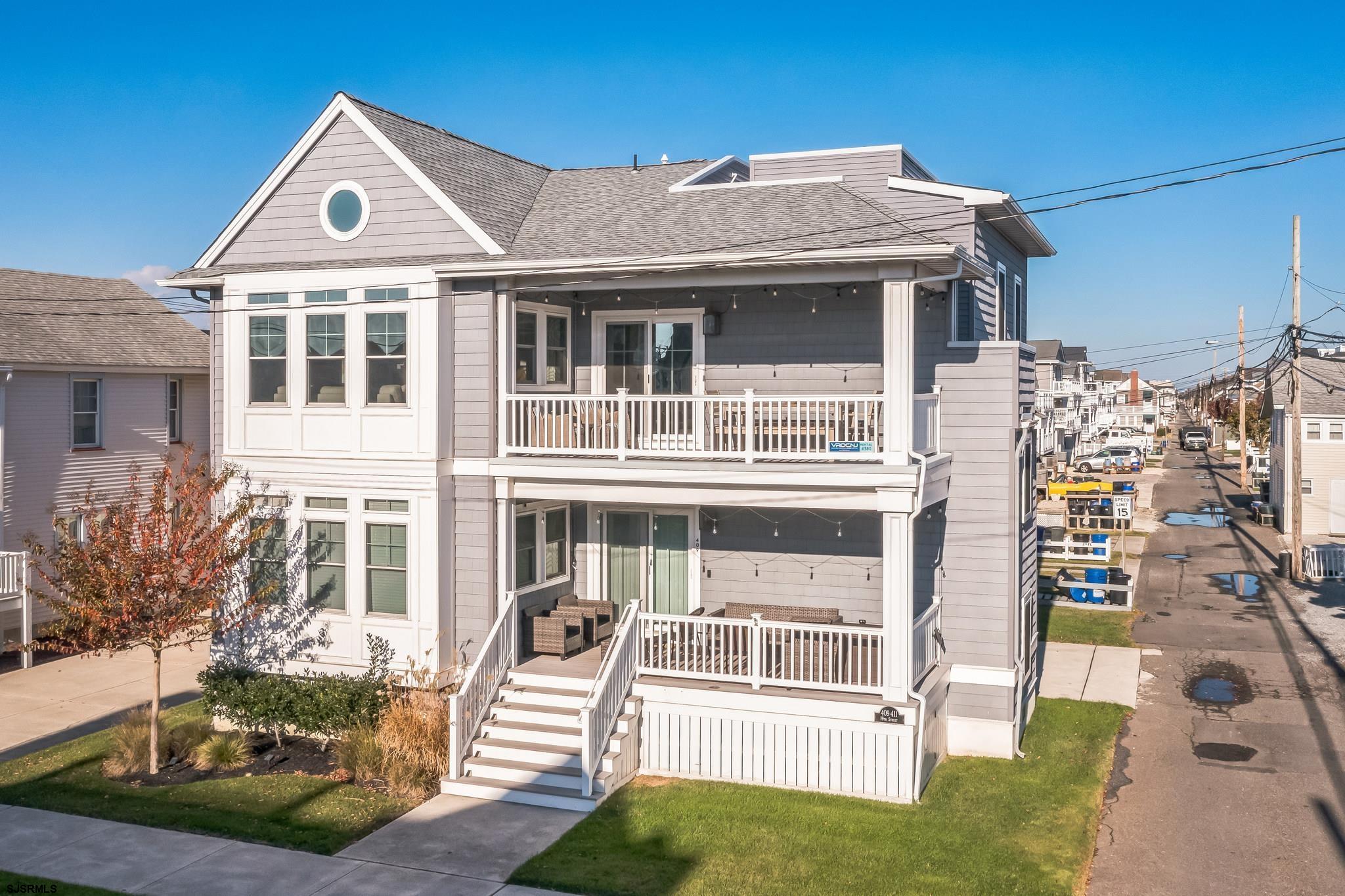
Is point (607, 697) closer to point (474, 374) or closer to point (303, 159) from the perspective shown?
point (474, 374)

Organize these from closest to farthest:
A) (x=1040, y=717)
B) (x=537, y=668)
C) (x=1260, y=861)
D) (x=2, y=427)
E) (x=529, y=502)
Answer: (x=1260, y=861) → (x=537, y=668) → (x=529, y=502) → (x=1040, y=717) → (x=2, y=427)

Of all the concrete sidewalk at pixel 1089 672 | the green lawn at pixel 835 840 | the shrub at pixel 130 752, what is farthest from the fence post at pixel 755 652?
the shrub at pixel 130 752

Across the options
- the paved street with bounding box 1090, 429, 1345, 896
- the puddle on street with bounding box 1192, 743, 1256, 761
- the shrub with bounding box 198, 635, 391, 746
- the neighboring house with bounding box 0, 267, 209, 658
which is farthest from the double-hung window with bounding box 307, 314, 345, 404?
the puddle on street with bounding box 1192, 743, 1256, 761

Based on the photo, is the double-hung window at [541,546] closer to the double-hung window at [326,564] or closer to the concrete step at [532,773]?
the double-hung window at [326,564]

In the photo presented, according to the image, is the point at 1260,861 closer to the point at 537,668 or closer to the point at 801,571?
the point at 801,571

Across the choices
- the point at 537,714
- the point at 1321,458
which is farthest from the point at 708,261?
the point at 1321,458

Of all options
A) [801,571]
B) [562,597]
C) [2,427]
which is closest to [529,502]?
[562,597]

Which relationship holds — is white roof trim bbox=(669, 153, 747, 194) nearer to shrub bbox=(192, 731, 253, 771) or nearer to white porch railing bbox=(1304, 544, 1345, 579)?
shrub bbox=(192, 731, 253, 771)
